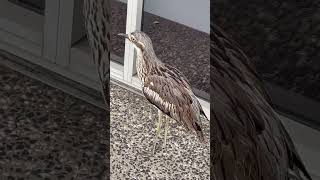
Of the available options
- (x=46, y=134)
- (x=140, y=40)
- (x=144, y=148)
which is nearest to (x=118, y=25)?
(x=140, y=40)

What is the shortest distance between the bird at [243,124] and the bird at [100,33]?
0.20 m

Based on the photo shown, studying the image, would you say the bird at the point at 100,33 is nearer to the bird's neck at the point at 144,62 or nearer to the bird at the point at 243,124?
the bird's neck at the point at 144,62

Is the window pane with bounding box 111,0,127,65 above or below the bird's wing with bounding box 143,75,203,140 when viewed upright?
above

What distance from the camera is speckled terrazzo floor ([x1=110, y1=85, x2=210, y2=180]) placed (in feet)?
2.90

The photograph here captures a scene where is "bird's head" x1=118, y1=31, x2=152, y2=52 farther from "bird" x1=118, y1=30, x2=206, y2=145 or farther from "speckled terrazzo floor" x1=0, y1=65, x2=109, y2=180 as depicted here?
"speckled terrazzo floor" x1=0, y1=65, x2=109, y2=180

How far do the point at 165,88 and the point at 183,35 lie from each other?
10 cm

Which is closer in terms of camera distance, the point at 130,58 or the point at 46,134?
the point at 130,58

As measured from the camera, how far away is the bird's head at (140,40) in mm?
867

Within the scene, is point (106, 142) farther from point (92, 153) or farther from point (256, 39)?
point (256, 39)

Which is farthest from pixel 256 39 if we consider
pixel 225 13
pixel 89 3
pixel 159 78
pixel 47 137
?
pixel 47 137

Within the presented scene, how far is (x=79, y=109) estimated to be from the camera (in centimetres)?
109

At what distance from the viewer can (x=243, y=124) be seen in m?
0.82

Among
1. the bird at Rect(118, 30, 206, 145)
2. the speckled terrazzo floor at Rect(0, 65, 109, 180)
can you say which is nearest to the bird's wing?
the bird at Rect(118, 30, 206, 145)

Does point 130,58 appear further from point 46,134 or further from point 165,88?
point 46,134
